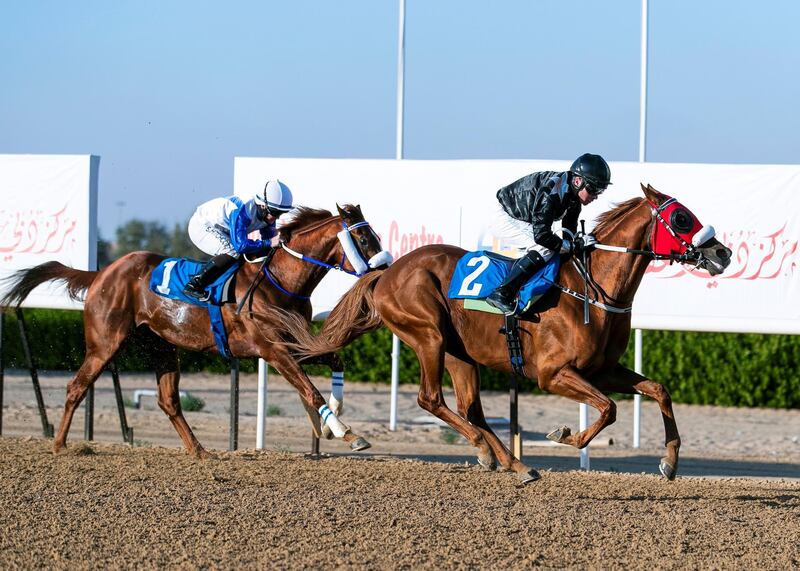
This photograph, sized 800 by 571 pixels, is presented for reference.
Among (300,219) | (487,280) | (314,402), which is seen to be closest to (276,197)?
(300,219)

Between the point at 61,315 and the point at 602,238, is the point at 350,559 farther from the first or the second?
the point at 61,315

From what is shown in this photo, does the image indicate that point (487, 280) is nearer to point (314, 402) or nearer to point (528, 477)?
point (528, 477)

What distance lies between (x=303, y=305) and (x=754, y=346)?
28.1ft

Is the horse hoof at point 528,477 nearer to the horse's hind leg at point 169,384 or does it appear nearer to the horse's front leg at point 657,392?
the horse's front leg at point 657,392

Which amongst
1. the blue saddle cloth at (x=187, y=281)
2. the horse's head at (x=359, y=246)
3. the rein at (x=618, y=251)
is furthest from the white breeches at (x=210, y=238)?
the rein at (x=618, y=251)

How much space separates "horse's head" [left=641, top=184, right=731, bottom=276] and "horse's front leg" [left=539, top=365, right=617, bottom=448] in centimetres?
84

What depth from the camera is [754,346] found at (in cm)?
1445

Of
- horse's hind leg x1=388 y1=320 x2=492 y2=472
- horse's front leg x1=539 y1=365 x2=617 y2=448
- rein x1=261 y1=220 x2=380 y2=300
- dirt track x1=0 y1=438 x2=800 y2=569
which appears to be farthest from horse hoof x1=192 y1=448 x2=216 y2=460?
horse's front leg x1=539 y1=365 x2=617 y2=448

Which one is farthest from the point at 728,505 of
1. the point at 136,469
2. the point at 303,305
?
the point at 136,469

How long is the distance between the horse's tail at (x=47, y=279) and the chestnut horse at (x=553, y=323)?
211 centimetres

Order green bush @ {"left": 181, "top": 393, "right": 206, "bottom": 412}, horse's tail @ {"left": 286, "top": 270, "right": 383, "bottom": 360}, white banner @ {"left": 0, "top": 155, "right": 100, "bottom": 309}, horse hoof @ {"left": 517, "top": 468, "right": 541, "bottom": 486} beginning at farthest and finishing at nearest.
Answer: green bush @ {"left": 181, "top": 393, "right": 206, "bottom": 412}, white banner @ {"left": 0, "top": 155, "right": 100, "bottom": 309}, horse's tail @ {"left": 286, "top": 270, "right": 383, "bottom": 360}, horse hoof @ {"left": 517, "top": 468, "right": 541, "bottom": 486}

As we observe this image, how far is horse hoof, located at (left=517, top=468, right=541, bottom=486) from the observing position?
21.5 feet

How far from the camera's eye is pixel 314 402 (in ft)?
23.5

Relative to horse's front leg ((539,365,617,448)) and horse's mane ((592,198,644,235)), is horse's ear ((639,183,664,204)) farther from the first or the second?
horse's front leg ((539,365,617,448))
